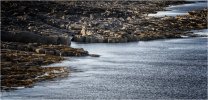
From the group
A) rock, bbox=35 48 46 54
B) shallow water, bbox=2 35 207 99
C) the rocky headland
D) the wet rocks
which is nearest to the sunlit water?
shallow water, bbox=2 35 207 99

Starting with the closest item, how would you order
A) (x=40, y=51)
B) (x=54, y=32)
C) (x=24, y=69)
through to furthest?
(x=24, y=69) → (x=40, y=51) → (x=54, y=32)

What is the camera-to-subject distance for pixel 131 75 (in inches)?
2239

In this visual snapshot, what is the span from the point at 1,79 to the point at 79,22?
59790mm

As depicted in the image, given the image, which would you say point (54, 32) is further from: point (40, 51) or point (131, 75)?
point (131, 75)

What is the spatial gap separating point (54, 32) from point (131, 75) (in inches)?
1262

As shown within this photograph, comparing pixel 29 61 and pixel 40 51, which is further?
pixel 40 51

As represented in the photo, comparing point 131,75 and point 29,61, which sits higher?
point 29,61

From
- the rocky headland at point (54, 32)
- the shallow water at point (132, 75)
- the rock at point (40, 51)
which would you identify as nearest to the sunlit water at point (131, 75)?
the shallow water at point (132, 75)

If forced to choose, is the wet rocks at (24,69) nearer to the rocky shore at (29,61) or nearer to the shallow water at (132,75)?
the rocky shore at (29,61)

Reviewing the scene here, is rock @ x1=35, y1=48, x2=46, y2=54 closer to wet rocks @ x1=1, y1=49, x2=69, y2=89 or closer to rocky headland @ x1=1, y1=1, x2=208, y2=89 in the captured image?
rocky headland @ x1=1, y1=1, x2=208, y2=89

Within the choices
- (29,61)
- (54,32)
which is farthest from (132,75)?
(54,32)

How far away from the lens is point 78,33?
92625mm

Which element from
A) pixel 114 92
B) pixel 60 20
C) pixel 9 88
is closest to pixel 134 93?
pixel 114 92

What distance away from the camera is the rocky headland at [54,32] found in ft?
185
